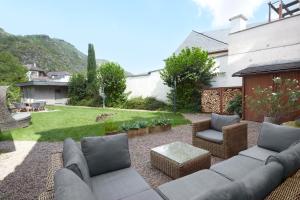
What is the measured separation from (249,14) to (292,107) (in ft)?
25.2

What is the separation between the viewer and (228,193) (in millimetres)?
1118

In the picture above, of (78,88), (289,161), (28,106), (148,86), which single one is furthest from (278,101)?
(78,88)

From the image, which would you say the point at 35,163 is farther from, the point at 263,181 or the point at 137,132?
the point at 263,181

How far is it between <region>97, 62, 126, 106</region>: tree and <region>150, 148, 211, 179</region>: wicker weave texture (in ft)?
42.7

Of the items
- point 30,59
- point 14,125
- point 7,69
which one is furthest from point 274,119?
point 30,59

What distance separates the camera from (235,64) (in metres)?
10.5

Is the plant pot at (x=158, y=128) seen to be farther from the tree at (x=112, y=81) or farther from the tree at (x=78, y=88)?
the tree at (x=78, y=88)

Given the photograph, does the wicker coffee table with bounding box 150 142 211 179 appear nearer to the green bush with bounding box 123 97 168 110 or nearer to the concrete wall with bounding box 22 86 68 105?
the green bush with bounding box 123 97 168 110

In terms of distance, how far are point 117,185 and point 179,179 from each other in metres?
0.79

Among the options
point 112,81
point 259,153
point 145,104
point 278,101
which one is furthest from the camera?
point 112,81

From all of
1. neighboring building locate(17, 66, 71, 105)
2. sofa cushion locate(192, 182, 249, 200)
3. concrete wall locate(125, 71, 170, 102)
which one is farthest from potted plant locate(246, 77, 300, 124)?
neighboring building locate(17, 66, 71, 105)

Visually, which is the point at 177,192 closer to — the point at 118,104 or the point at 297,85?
the point at 297,85

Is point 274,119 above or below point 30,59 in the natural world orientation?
below

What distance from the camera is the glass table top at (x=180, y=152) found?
10.4 feet
